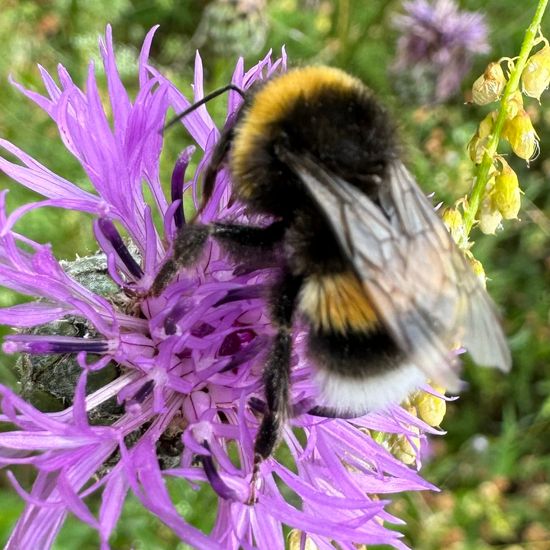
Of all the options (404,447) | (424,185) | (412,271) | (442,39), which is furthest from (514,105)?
(442,39)

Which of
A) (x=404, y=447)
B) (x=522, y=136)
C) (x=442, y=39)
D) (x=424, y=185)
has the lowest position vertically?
(x=404, y=447)

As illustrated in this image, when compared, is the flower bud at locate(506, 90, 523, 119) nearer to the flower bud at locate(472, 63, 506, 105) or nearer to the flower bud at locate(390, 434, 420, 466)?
the flower bud at locate(472, 63, 506, 105)

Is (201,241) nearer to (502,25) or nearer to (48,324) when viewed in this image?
(48,324)

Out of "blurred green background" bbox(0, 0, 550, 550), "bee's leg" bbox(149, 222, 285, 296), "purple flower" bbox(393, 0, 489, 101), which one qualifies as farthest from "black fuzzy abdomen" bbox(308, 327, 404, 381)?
"purple flower" bbox(393, 0, 489, 101)

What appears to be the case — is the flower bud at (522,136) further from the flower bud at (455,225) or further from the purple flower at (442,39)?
the purple flower at (442,39)

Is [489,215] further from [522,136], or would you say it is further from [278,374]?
[278,374]

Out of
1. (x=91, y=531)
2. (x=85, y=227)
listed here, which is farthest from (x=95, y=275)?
(x=85, y=227)

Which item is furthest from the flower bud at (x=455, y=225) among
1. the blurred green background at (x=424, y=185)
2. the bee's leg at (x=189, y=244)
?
the blurred green background at (x=424, y=185)
